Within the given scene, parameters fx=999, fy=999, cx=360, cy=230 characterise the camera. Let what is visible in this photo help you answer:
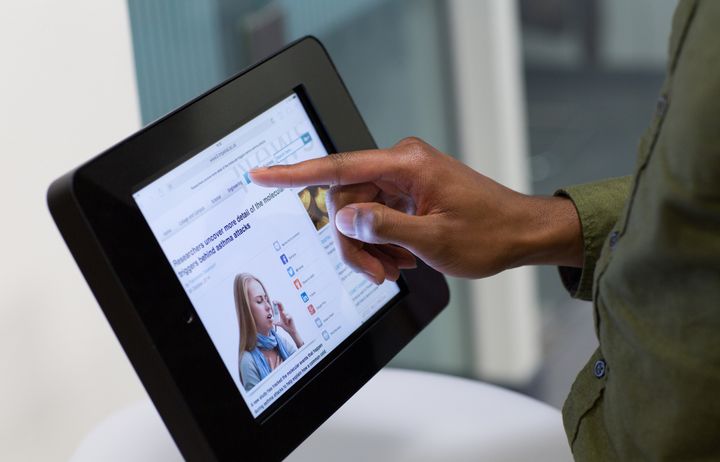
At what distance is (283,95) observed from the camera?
0.63 meters

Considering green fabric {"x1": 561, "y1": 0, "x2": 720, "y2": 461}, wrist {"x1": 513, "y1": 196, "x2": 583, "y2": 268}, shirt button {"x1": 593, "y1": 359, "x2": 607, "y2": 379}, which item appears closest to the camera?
green fabric {"x1": 561, "y1": 0, "x2": 720, "y2": 461}

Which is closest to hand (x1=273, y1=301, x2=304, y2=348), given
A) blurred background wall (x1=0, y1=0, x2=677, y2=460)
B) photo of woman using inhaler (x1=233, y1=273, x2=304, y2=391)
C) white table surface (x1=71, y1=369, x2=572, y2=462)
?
photo of woman using inhaler (x1=233, y1=273, x2=304, y2=391)

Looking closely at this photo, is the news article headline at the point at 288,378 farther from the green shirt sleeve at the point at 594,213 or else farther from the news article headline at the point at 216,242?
the green shirt sleeve at the point at 594,213

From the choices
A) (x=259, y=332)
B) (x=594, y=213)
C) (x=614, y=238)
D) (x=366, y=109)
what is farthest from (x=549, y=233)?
(x=366, y=109)

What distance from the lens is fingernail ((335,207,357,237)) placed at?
62 centimetres

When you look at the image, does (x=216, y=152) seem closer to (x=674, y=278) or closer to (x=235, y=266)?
(x=235, y=266)

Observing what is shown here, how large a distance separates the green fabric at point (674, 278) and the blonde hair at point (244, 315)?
20 centimetres

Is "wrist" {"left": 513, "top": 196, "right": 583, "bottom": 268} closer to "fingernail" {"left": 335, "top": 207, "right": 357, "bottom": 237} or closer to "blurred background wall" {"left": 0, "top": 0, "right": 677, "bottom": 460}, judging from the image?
"fingernail" {"left": 335, "top": 207, "right": 357, "bottom": 237}

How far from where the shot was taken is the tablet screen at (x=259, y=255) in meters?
0.55

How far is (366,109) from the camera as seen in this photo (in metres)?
1.42

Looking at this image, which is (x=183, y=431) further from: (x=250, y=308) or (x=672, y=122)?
(x=672, y=122)

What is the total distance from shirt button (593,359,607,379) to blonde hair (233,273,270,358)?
204 millimetres

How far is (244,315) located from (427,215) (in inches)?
6.0

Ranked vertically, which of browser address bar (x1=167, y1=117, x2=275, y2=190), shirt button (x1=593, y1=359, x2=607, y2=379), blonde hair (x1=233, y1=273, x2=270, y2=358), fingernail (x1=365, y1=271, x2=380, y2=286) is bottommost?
shirt button (x1=593, y1=359, x2=607, y2=379)
